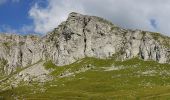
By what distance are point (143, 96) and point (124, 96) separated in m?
10.4

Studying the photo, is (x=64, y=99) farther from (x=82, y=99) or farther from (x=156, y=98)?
(x=156, y=98)

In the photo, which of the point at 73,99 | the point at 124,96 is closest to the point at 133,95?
the point at 124,96

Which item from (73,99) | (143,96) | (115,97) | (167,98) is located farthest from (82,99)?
(167,98)

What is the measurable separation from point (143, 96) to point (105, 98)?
66.5 feet

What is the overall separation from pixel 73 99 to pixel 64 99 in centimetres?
483

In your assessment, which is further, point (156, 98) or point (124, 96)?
point (124, 96)

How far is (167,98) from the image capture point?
168 meters

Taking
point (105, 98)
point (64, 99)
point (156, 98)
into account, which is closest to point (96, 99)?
point (105, 98)

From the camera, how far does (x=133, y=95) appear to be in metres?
197

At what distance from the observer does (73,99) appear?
197875 millimetres

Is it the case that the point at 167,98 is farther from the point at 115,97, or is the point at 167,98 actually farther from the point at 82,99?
the point at 82,99

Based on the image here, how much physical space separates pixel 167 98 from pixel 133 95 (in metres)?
30.7

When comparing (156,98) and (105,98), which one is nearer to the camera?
(156,98)

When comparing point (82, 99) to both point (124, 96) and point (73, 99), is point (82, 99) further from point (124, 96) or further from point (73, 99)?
point (124, 96)
